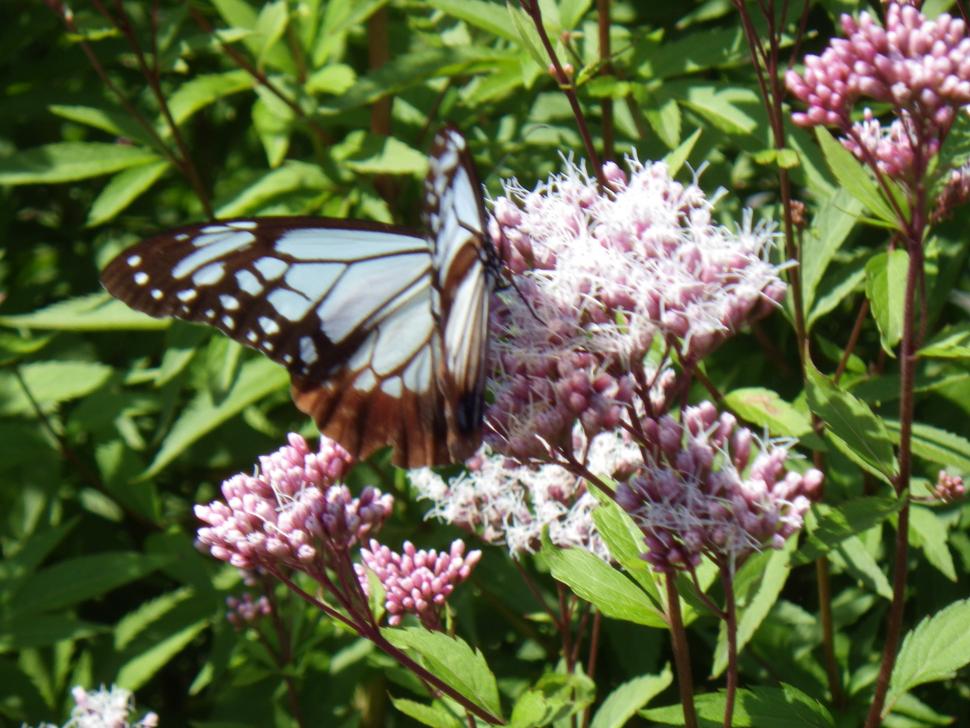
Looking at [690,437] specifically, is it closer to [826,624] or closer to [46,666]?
[826,624]

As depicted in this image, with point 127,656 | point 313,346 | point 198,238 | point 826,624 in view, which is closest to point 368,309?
point 313,346

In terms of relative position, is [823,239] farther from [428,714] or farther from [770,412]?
[428,714]

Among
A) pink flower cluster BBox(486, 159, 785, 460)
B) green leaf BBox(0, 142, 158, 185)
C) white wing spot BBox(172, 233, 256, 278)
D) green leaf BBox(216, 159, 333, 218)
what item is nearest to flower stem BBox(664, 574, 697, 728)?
pink flower cluster BBox(486, 159, 785, 460)

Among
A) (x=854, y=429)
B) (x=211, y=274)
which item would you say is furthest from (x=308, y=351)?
(x=854, y=429)

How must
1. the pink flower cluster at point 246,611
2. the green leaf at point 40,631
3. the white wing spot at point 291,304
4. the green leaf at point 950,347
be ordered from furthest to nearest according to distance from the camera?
the green leaf at point 40,631 < the pink flower cluster at point 246,611 < the white wing spot at point 291,304 < the green leaf at point 950,347

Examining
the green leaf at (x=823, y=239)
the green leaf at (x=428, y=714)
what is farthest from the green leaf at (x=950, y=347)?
the green leaf at (x=428, y=714)

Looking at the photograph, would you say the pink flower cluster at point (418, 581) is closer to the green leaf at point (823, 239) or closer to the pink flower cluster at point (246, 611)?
the pink flower cluster at point (246, 611)
